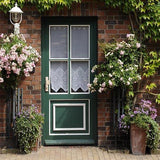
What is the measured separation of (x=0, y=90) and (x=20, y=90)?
36cm

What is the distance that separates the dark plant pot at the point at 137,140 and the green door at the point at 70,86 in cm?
79

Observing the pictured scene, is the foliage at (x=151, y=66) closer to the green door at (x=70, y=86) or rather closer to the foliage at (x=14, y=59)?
the green door at (x=70, y=86)

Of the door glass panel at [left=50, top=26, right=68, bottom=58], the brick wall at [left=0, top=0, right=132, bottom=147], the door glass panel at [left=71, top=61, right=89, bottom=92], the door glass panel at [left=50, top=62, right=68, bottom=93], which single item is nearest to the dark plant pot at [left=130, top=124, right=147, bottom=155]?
the brick wall at [left=0, top=0, right=132, bottom=147]

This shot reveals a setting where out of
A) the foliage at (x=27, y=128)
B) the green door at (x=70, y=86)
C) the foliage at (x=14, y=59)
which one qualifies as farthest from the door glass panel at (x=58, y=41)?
the foliage at (x=27, y=128)

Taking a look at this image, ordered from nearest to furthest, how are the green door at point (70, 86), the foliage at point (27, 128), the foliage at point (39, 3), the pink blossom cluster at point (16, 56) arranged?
the pink blossom cluster at point (16, 56) < the foliage at point (27, 128) < the foliage at point (39, 3) < the green door at point (70, 86)

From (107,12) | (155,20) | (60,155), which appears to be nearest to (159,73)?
(155,20)

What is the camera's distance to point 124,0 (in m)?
6.59

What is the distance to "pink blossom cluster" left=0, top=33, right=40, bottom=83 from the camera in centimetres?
612

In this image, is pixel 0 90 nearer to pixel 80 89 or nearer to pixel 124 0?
pixel 80 89

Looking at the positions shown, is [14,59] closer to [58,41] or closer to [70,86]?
[58,41]

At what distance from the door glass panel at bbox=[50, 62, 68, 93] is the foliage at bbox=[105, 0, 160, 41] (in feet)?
4.63

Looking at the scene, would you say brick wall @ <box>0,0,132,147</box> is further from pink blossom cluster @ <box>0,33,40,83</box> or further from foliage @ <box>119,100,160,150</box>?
foliage @ <box>119,100,160,150</box>

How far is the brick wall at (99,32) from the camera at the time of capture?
673 centimetres

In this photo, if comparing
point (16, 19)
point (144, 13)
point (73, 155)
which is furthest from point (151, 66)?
point (16, 19)
